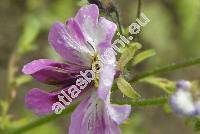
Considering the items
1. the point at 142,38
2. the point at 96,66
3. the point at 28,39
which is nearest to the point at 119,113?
the point at 96,66

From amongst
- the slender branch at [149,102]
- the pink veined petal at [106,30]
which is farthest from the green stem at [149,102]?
the pink veined petal at [106,30]

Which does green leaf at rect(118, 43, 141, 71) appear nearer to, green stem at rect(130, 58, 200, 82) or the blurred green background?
green stem at rect(130, 58, 200, 82)

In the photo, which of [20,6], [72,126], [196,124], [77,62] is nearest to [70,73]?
[77,62]

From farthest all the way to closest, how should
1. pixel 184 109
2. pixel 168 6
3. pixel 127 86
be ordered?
pixel 168 6 < pixel 127 86 < pixel 184 109

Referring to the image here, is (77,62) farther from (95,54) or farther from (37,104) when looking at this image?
(37,104)

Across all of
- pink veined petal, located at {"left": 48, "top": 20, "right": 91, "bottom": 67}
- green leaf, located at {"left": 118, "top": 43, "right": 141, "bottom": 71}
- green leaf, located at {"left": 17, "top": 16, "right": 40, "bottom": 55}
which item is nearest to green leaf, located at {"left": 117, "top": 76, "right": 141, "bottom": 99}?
green leaf, located at {"left": 118, "top": 43, "right": 141, "bottom": 71}

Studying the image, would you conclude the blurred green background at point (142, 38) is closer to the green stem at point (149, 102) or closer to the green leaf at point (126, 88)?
the green stem at point (149, 102)
